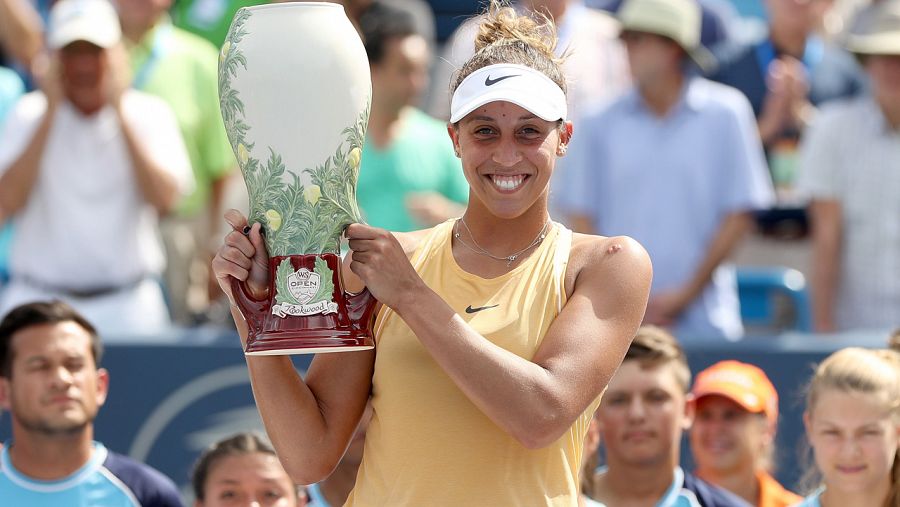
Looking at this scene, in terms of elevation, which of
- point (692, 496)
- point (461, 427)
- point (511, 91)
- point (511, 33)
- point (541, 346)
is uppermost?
point (511, 33)

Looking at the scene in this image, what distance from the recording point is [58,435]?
15.1 ft

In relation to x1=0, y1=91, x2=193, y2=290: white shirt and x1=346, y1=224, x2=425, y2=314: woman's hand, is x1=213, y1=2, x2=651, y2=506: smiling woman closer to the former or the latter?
x1=346, y1=224, x2=425, y2=314: woman's hand

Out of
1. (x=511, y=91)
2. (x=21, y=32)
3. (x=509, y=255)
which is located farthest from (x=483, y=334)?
(x=21, y=32)

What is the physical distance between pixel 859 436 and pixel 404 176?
244 centimetres

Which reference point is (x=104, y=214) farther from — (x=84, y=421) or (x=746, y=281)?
(x=746, y=281)

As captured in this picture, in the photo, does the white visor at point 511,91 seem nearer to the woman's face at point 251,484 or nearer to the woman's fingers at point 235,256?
the woman's fingers at point 235,256

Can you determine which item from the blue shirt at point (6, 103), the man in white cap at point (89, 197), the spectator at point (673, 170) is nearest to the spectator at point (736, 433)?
the spectator at point (673, 170)

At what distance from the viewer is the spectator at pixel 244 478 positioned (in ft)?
14.5

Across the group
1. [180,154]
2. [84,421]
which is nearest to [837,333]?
[180,154]

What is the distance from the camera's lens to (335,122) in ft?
9.27

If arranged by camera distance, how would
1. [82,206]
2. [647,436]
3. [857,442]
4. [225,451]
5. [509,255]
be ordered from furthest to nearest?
1. [82,206]
2. [647,436]
3. [225,451]
4. [857,442]
5. [509,255]

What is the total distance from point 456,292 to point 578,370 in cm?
29

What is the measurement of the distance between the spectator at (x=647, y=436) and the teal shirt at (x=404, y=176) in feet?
4.96

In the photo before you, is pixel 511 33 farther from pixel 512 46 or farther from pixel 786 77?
pixel 786 77
